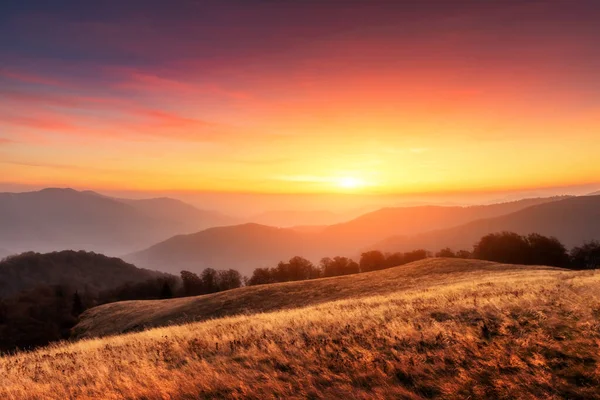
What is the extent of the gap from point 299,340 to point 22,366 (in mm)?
11504

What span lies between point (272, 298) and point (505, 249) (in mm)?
86500

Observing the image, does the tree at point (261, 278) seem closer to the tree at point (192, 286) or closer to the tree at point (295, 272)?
the tree at point (295, 272)

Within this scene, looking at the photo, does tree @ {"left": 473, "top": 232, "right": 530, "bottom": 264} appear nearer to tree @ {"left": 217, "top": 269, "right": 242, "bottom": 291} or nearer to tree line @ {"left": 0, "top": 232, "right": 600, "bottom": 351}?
tree line @ {"left": 0, "top": 232, "right": 600, "bottom": 351}

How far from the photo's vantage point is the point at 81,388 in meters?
10.7

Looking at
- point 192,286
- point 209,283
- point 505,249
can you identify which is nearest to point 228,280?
point 209,283

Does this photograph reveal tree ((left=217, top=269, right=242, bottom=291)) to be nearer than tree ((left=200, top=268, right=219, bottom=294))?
No

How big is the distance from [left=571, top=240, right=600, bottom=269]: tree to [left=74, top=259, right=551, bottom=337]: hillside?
64755mm

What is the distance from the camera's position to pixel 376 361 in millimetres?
10250

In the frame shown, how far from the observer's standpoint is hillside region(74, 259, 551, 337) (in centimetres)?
3622

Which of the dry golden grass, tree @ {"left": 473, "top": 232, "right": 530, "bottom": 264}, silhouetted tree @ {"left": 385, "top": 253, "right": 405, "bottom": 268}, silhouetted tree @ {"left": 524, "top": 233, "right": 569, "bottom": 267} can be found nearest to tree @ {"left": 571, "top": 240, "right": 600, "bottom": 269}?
silhouetted tree @ {"left": 524, "top": 233, "right": 569, "bottom": 267}

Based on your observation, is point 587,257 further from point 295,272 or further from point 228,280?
point 228,280

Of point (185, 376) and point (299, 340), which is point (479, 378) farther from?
point (185, 376)

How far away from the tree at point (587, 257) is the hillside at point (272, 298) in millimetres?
64755

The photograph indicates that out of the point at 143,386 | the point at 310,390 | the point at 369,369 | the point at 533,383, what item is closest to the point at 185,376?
the point at 143,386
